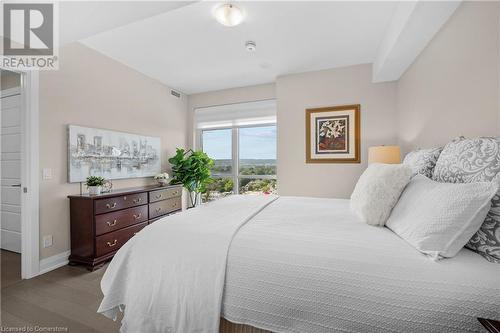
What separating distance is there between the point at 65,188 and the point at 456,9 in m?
4.22

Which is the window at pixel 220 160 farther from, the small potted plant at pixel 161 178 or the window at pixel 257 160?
the small potted plant at pixel 161 178

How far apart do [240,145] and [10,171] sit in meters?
3.55

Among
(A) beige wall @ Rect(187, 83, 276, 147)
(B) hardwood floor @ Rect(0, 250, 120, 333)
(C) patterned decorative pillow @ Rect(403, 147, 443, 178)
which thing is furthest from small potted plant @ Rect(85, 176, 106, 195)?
(C) patterned decorative pillow @ Rect(403, 147, 443, 178)

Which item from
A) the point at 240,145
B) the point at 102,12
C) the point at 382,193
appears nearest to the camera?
the point at 382,193

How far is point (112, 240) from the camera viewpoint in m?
2.60

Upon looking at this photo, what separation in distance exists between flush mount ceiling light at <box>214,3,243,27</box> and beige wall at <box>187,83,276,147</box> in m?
1.91

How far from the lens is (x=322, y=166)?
3479 millimetres

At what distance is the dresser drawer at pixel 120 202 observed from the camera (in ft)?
8.05

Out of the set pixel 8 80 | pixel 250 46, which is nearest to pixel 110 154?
pixel 8 80

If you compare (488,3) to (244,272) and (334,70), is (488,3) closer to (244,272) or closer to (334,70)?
(334,70)

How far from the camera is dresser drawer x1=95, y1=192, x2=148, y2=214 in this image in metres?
2.45

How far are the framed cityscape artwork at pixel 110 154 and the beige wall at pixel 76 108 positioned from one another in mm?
92

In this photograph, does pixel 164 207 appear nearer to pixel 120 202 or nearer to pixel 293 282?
pixel 120 202

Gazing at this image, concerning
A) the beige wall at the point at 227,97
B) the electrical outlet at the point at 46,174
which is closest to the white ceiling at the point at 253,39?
the beige wall at the point at 227,97
